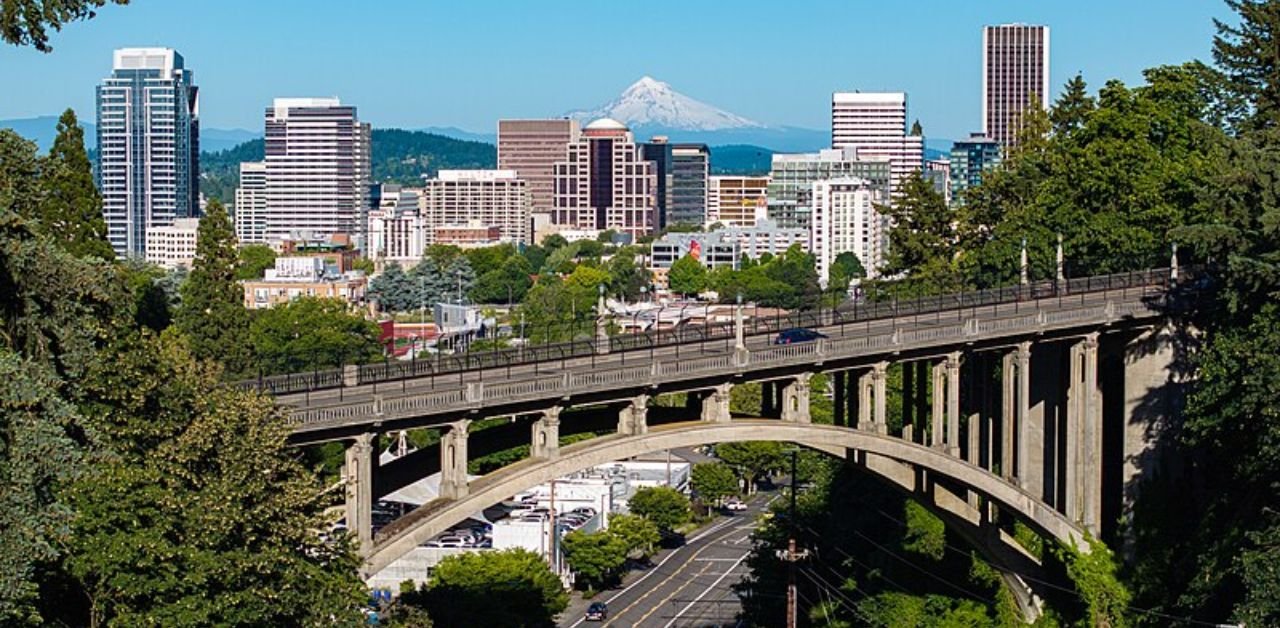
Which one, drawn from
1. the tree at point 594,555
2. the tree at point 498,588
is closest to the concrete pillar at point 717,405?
the tree at point 498,588

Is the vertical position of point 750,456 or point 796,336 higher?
point 796,336

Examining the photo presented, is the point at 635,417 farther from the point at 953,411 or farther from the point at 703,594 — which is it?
the point at 703,594

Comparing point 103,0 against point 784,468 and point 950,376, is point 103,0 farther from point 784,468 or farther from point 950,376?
point 784,468

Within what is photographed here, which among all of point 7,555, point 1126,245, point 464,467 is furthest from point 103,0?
point 1126,245

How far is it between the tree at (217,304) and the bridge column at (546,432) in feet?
115

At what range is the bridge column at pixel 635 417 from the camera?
163 ft

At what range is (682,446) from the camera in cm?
5075

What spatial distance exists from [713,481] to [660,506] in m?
10.3

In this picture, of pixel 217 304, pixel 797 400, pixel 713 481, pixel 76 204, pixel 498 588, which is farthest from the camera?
pixel 713 481

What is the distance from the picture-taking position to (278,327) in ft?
445

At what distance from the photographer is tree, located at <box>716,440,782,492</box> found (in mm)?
121688

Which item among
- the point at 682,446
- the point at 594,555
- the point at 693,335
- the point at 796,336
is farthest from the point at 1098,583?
the point at 594,555

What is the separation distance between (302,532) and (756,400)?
78599mm

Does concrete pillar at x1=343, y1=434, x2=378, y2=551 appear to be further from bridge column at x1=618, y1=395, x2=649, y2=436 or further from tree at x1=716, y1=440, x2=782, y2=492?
tree at x1=716, y1=440, x2=782, y2=492
